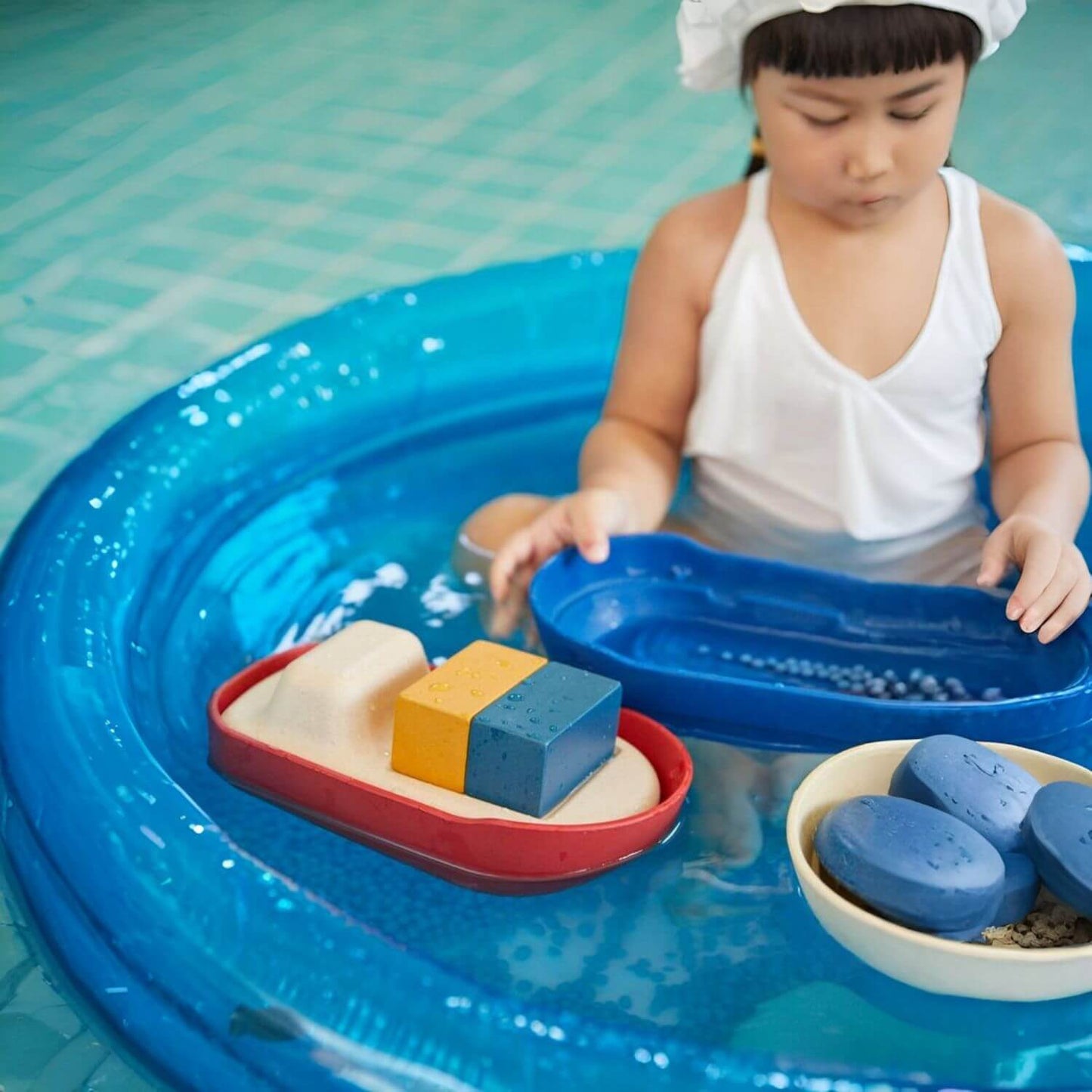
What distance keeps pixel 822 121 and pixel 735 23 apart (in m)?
0.10

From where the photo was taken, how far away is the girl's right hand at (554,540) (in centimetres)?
119

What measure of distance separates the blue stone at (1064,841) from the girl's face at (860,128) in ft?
1.42

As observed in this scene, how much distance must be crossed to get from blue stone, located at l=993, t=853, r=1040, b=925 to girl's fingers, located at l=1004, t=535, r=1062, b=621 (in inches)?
9.4

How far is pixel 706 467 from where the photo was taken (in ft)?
4.38

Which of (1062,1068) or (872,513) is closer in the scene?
(1062,1068)

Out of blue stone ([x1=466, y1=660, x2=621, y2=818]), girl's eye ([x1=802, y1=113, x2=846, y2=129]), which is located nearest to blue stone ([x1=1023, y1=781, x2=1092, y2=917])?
blue stone ([x1=466, y1=660, x2=621, y2=818])

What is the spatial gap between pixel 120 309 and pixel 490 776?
1.19m

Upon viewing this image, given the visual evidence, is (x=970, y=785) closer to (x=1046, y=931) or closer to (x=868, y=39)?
(x=1046, y=931)

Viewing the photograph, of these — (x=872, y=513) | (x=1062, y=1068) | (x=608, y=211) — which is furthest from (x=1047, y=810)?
(x=608, y=211)

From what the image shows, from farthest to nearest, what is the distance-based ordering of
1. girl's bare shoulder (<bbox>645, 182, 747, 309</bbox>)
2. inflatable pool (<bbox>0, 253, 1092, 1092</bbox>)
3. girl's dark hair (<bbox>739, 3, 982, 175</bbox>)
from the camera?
girl's bare shoulder (<bbox>645, 182, 747, 309</bbox>)
girl's dark hair (<bbox>739, 3, 982, 175</bbox>)
inflatable pool (<bbox>0, 253, 1092, 1092</bbox>)

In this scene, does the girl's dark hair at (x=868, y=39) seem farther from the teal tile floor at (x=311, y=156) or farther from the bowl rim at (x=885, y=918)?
the teal tile floor at (x=311, y=156)

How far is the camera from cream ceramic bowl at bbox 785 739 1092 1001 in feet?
2.71

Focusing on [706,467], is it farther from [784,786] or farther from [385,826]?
[385,826]

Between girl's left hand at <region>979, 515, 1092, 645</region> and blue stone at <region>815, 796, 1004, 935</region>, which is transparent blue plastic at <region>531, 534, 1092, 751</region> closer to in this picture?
girl's left hand at <region>979, 515, 1092, 645</region>
